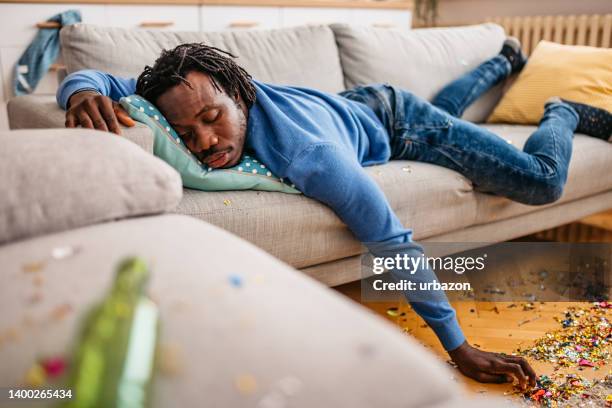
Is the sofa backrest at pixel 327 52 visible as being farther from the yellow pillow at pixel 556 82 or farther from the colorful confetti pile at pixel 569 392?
the colorful confetti pile at pixel 569 392

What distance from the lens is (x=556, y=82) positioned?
7.27 feet

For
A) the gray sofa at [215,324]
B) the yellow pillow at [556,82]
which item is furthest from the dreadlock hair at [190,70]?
the yellow pillow at [556,82]

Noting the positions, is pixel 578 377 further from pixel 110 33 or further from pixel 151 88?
pixel 110 33

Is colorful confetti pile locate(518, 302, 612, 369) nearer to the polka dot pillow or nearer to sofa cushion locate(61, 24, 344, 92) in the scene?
the polka dot pillow

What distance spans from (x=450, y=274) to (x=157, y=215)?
1.23m

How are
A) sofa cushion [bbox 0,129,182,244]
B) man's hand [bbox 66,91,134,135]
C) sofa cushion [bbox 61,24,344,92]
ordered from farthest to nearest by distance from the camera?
1. sofa cushion [bbox 61,24,344,92]
2. man's hand [bbox 66,91,134,135]
3. sofa cushion [bbox 0,129,182,244]

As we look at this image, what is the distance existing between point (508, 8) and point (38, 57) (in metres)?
3.21

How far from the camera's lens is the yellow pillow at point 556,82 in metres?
2.14

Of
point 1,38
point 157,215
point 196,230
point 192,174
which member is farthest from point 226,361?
point 1,38

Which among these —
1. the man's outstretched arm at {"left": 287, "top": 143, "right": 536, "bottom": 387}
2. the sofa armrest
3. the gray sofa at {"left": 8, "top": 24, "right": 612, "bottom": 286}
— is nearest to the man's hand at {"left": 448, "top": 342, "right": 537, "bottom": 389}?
the man's outstretched arm at {"left": 287, "top": 143, "right": 536, "bottom": 387}

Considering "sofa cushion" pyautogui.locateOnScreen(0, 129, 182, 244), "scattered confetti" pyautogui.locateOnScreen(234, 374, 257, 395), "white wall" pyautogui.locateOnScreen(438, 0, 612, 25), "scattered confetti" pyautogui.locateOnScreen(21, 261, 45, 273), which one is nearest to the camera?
"scattered confetti" pyautogui.locateOnScreen(234, 374, 257, 395)

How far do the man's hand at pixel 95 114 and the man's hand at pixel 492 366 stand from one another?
89 cm

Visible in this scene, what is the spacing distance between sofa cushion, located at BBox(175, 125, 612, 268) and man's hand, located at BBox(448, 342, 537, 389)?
37 cm

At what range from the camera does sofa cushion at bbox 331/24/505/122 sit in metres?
2.17
